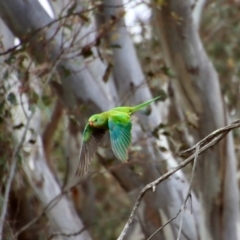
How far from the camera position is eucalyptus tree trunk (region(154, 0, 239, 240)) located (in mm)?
4523

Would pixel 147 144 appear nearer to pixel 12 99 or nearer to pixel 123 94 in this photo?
pixel 123 94

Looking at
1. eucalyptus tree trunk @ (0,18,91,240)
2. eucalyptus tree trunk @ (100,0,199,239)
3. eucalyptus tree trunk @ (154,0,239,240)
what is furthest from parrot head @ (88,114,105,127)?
eucalyptus tree trunk @ (0,18,91,240)

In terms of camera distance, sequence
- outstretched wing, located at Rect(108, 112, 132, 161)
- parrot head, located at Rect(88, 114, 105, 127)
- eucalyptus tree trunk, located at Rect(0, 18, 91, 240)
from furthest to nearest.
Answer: eucalyptus tree trunk, located at Rect(0, 18, 91, 240), parrot head, located at Rect(88, 114, 105, 127), outstretched wing, located at Rect(108, 112, 132, 161)

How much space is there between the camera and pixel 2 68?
4242mm

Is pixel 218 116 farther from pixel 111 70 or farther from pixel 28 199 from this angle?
Answer: pixel 28 199

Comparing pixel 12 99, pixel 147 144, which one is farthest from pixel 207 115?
pixel 12 99

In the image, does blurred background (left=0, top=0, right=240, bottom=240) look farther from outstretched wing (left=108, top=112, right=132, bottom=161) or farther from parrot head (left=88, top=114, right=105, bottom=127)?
outstretched wing (left=108, top=112, right=132, bottom=161)

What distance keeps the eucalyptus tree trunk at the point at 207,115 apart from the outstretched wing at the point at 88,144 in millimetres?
1470

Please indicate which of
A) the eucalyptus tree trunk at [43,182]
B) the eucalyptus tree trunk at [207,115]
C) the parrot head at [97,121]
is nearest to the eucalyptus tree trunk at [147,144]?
the eucalyptus tree trunk at [207,115]

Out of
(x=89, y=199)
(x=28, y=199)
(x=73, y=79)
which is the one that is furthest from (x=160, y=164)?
(x=89, y=199)

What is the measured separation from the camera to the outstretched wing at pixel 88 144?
3107mm

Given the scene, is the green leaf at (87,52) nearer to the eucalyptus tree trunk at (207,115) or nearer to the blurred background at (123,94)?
the blurred background at (123,94)

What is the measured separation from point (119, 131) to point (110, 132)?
0.04 meters

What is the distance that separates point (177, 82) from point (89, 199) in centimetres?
329
